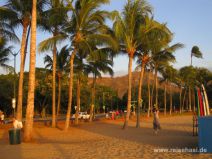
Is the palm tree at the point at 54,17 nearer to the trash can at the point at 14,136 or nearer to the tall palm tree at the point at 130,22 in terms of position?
the tall palm tree at the point at 130,22

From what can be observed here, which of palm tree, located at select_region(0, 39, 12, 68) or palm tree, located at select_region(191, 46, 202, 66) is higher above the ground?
palm tree, located at select_region(191, 46, 202, 66)

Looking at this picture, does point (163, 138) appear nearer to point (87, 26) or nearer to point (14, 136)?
point (14, 136)

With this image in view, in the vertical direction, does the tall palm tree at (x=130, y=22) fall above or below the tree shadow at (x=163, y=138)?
above

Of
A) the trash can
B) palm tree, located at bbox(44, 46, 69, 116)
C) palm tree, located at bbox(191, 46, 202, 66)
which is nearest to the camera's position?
the trash can

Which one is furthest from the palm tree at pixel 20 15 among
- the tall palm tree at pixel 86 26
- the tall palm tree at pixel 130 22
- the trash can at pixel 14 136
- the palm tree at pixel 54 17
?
the trash can at pixel 14 136

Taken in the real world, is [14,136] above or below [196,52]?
below

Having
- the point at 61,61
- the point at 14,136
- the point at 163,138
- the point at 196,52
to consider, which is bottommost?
the point at 163,138

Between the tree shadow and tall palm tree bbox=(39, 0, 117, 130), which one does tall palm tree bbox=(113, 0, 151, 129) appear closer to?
tall palm tree bbox=(39, 0, 117, 130)

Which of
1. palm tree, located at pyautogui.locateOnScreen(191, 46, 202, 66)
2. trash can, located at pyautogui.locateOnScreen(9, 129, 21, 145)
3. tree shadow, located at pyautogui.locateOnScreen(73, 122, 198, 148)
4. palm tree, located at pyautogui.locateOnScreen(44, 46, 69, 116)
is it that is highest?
palm tree, located at pyautogui.locateOnScreen(191, 46, 202, 66)

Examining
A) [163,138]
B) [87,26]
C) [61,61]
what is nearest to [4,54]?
[61,61]

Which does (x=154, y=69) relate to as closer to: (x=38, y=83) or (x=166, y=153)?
(x=38, y=83)

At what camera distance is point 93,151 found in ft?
45.0

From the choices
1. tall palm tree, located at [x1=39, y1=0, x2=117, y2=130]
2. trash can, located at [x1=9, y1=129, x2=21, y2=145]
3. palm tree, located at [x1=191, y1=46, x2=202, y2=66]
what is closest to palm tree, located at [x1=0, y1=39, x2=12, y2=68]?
tall palm tree, located at [x1=39, y1=0, x2=117, y2=130]

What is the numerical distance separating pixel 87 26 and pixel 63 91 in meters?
41.4
